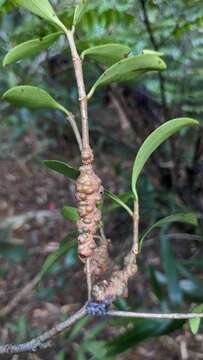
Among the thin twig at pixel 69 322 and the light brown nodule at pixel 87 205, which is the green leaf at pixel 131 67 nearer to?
the light brown nodule at pixel 87 205

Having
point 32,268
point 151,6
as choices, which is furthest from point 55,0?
point 32,268

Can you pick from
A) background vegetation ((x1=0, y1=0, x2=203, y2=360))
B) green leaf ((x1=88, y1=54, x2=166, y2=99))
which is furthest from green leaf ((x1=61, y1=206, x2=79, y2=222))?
green leaf ((x1=88, y1=54, x2=166, y2=99))

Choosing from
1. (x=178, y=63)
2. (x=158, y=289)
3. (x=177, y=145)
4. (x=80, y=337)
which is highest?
(x=178, y=63)

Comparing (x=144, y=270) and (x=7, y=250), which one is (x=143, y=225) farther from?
(x=7, y=250)

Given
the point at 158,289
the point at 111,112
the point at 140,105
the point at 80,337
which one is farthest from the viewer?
the point at 111,112

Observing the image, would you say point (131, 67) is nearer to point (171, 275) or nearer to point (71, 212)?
point (71, 212)

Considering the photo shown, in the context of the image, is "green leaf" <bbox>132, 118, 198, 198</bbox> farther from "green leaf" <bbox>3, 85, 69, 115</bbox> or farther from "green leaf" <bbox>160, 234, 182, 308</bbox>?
"green leaf" <bbox>160, 234, 182, 308</bbox>
